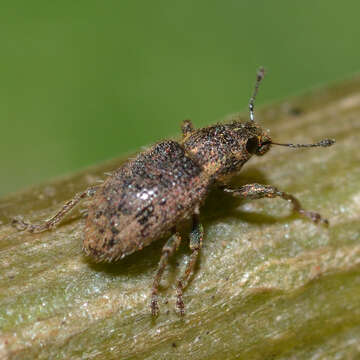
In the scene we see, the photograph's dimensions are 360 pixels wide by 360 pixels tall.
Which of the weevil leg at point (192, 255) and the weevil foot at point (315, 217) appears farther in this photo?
the weevil foot at point (315, 217)

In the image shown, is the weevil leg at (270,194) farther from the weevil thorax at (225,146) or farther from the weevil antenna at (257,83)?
the weevil antenna at (257,83)

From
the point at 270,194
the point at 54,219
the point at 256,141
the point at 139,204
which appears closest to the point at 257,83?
the point at 256,141

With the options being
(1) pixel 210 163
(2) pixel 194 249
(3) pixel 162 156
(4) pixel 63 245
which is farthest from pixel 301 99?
(4) pixel 63 245

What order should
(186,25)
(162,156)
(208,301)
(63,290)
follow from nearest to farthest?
(63,290)
(208,301)
(162,156)
(186,25)

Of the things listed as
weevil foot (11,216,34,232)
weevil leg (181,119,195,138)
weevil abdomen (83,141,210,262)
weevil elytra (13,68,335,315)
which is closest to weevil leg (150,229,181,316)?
weevil elytra (13,68,335,315)

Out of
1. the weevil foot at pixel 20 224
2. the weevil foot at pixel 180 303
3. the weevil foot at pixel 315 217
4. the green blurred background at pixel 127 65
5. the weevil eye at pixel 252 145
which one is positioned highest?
the green blurred background at pixel 127 65

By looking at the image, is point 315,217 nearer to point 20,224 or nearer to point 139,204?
point 139,204

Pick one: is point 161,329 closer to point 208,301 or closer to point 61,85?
point 208,301

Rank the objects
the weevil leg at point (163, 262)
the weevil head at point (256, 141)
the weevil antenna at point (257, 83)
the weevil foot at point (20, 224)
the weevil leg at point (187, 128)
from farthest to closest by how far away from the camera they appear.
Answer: the weevil antenna at point (257, 83) → the weevil leg at point (187, 128) → the weevil head at point (256, 141) → the weevil foot at point (20, 224) → the weevil leg at point (163, 262)

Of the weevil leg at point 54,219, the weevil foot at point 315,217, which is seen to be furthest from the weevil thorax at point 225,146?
the weevil leg at point 54,219
